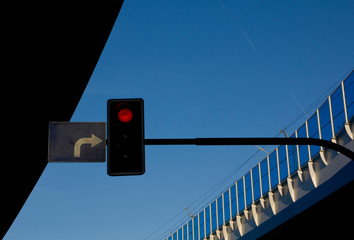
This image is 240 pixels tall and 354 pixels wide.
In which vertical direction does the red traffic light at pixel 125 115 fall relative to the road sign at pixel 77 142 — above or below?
above

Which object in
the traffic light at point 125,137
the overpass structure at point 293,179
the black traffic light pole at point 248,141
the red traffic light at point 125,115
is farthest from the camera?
the overpass structure at point 293,179

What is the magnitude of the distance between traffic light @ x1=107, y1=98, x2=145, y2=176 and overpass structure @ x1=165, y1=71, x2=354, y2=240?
14937 mm

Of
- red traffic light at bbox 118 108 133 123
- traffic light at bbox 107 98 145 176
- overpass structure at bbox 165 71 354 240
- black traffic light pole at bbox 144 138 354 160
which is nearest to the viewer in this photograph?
traffic light at bbox 107 98 145 176

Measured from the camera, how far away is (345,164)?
22594 mm

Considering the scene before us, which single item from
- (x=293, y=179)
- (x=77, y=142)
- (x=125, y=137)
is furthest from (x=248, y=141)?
(x=293, y=179)

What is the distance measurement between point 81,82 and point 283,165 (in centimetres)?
2047

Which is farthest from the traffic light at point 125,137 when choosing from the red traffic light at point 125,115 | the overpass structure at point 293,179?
the overpass structure at point 293,179

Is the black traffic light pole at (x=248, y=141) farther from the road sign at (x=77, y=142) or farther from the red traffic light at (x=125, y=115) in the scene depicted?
the road sign at (x=77, y=142)

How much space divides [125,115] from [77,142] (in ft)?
2.61

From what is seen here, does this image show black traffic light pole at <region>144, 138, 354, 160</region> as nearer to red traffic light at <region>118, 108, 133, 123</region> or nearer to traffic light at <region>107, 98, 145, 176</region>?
traffic light at <region>107, 98, 145, 176</region>

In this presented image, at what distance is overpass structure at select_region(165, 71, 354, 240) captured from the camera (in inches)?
939

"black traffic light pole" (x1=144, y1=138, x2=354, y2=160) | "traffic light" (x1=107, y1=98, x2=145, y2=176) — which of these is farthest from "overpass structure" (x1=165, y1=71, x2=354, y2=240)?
"traffic light" (x1=107, y1=98, x2=145, y2=176)

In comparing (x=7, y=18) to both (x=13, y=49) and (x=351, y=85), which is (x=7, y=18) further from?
(x=351, y=85)

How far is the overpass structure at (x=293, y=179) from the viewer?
23.9 metres
